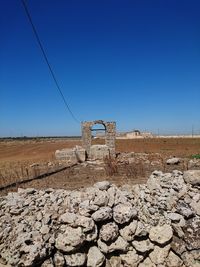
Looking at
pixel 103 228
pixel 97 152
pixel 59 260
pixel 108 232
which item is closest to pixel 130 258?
pixel 108 232

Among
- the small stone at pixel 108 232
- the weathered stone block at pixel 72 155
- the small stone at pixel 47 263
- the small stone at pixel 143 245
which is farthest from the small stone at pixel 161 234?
the weathered stone block at pixel 72 155

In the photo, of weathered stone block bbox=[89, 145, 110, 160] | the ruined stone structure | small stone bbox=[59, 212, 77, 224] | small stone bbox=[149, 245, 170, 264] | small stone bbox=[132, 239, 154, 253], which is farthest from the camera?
the ruined stone structure

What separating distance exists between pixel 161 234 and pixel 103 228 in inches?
51.5

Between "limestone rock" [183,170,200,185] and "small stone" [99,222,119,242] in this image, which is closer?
"small stone" [99,222,119,242]

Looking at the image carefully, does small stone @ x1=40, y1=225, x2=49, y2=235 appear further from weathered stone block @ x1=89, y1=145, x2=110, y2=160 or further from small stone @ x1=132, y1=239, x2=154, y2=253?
weathered stone block @ x1=89, y1=145, x2=110, y2=160

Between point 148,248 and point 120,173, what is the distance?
5776 millimetres

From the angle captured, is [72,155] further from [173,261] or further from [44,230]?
[173,261]

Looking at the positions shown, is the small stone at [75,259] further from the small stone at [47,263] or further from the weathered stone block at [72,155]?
the weathered stone block at [72,155]

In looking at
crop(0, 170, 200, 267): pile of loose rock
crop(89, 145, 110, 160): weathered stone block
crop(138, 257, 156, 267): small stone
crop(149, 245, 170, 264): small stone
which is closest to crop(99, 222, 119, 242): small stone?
crop(0, 170, 200, 267): pile of loose rock

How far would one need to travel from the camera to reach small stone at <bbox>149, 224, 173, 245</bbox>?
6109mm

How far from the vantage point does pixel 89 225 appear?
20.3 ft

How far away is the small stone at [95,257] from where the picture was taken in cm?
586

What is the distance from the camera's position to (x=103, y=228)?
20.7 feet

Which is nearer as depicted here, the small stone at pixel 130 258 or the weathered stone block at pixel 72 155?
the small stone at pixel 130 258
